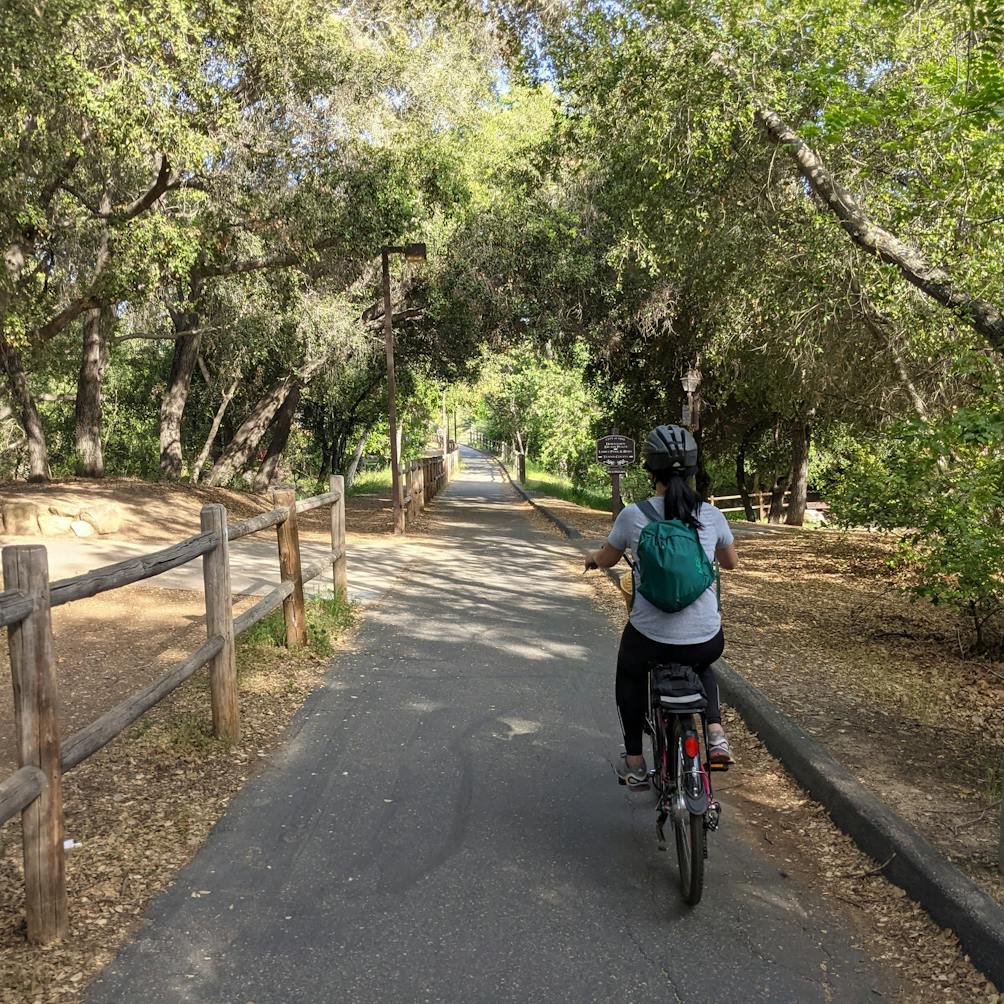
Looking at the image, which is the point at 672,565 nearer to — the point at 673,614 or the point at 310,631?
the point at 673,614

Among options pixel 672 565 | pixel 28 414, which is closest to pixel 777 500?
pixel 28 414

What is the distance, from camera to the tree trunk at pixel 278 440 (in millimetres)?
25219

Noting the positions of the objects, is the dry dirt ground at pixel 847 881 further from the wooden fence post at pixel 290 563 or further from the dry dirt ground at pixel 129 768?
the wooden fence post at pixel 290 563

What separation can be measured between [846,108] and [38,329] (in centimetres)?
1352

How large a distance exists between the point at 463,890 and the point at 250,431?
68.0 feet

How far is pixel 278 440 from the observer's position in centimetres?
2609

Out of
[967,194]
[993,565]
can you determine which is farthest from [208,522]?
[967,194]

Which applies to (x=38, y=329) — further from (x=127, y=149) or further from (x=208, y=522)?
(x=208, y=522)

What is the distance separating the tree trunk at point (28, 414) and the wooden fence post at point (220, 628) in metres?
14.2

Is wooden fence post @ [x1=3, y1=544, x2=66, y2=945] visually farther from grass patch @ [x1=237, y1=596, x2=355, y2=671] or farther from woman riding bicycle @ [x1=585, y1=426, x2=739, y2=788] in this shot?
grass patch @ [x1=237, y1=596, x2=355, y2=671]

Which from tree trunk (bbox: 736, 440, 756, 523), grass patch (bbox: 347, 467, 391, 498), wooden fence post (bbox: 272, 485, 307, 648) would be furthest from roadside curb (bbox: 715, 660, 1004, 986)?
grass patch (bbox: 347, 467, 391, 498)

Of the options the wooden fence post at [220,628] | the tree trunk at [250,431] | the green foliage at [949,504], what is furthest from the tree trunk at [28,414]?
the green foliage at [949,504]

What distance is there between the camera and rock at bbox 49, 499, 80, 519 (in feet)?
47.3

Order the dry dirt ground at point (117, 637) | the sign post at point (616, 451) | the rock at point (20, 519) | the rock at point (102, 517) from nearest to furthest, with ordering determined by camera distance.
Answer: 1. the dry dirt ground at point (117, 637)
2. the rock at point (20, 519)
3. the rock at point (102, 517)
4. the sign post at point (616, 451)
